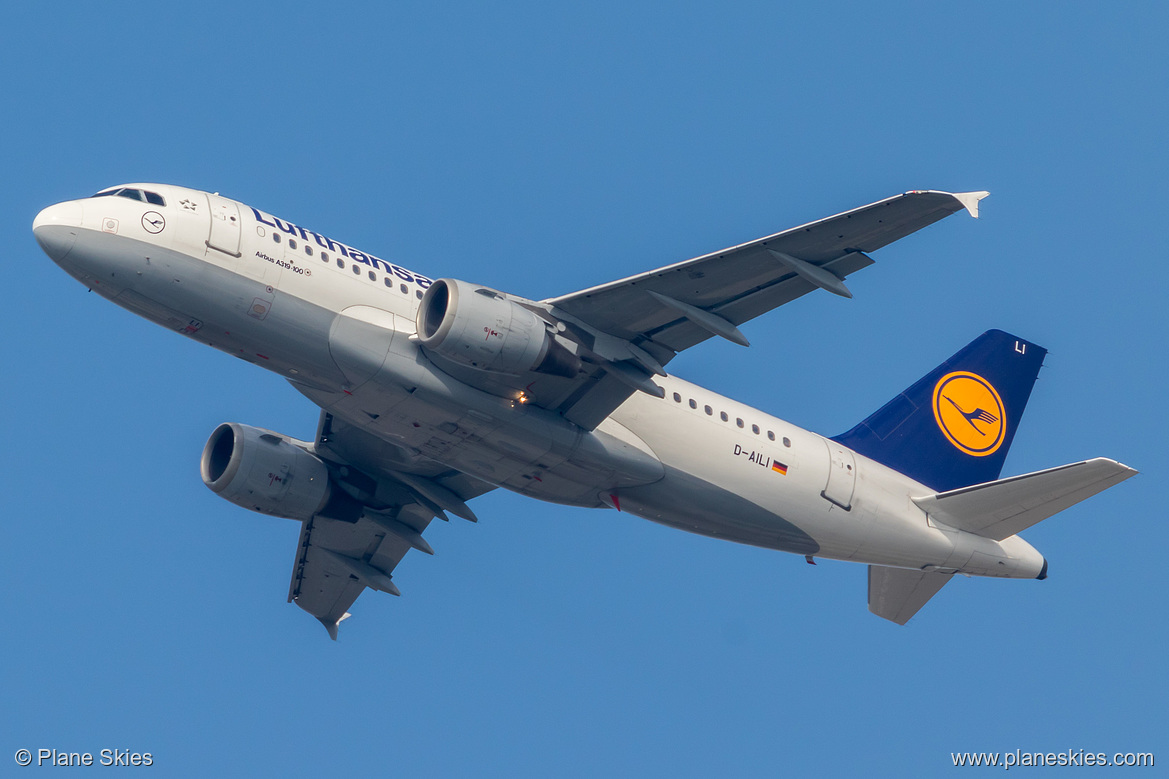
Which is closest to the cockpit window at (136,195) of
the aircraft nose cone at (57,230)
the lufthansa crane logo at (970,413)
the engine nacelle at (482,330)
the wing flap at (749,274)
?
the aircraft nose cone at (57,230)

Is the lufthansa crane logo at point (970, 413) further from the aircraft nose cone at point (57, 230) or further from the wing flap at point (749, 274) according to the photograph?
the aircraft nose cone at point (57, 230)

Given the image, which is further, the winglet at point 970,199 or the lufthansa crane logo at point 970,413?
the lufthansa crane logo at point 970,413

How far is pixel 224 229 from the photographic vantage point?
26562 millimetres

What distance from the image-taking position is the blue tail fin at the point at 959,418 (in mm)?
33469

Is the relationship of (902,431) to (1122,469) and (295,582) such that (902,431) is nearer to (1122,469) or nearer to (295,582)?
(1122,469)

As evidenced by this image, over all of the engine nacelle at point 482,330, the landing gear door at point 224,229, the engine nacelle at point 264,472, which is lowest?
the engine nacelle at point 264,472

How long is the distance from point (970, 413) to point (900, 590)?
5.23 meters

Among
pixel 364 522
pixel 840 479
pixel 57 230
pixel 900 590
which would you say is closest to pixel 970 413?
pixel 900 590

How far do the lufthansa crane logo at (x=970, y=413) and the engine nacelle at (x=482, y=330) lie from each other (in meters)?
13.1

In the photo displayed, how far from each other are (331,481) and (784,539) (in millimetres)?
12184

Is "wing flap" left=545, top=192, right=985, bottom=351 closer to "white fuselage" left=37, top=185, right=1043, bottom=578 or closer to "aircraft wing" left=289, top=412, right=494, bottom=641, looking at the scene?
"white fuselage" left=37, top=185, right=1043, bottom=578

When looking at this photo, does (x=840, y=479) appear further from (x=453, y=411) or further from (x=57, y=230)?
(x=57, y=230)

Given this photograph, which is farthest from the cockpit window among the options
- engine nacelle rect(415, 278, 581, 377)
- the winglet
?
the winglet

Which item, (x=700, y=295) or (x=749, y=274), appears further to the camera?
(x=700, y=295)
